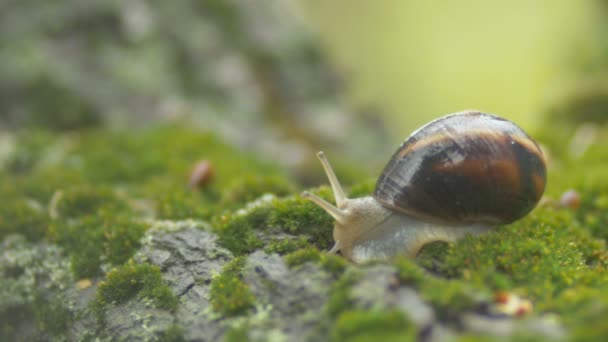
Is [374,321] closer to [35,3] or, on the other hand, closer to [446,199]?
[446,199]

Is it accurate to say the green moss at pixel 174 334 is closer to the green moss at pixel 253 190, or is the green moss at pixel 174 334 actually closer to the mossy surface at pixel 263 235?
the mossy surface at pixel 263 235

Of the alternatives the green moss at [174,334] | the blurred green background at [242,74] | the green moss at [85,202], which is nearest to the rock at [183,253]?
the green moss at [174,334]

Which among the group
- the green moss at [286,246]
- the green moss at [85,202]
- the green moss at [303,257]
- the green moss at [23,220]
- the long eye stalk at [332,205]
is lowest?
the green moss at [303,257]

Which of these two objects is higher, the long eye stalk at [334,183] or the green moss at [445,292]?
the long eye stalk at [334,183]

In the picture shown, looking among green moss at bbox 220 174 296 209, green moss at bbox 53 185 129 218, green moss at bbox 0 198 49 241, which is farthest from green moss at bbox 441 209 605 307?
green moss at bbox 0 198 49 241

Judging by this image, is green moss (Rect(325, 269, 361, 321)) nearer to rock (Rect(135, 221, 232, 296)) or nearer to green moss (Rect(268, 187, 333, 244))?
green moss (Rect(268, 187, 333, 244))

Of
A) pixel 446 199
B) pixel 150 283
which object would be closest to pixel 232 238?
pixel 150 283

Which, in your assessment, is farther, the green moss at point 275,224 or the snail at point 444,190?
the green moss at point 275,224
